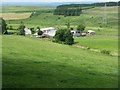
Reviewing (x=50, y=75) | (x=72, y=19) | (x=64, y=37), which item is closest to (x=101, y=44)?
(x=64, y=37)

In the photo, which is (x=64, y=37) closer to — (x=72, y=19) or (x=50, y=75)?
(x=50, y=75)

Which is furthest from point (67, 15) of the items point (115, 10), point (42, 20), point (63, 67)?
point (63, 67)

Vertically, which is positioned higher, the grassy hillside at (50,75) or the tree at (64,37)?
the grassy hillside at (50,75)

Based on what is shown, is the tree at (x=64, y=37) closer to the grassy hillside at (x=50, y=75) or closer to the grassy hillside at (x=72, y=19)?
the grassy hillside at (x=50, y=75)

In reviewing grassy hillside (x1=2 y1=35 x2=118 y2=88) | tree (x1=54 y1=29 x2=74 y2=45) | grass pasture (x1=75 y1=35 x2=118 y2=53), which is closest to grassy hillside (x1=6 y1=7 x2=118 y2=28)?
grass pasture (x1=75 y1=35 x2=118 y2=53)

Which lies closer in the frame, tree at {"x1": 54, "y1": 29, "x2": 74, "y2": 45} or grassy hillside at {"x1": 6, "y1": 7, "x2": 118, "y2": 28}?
tree at {"x1": 54, "y1": 29, "x2": 74, "y2": 45}

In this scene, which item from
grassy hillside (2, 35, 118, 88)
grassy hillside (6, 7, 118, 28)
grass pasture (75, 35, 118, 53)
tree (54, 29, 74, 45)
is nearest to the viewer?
grassy hillside (2, 35, 118, 88)

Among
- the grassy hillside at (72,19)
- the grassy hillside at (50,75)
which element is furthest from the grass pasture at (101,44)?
the grassy hillside at (72,19)

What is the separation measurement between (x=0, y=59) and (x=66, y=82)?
6.61 metres

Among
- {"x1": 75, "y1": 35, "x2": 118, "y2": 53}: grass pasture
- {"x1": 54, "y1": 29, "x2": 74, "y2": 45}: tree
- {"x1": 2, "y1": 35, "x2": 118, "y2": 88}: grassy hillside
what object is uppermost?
{"x1": 2, "y1": 35, "x2": 118, "y2": 88}: grassy hillside

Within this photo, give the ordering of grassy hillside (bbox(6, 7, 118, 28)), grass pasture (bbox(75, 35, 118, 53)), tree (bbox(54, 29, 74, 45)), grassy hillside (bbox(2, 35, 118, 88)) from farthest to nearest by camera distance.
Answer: grassy hillside (bbox(6, 7, 118, 28))
tree (bbox(54, 29, 74, 45))
grass pasture (bbox(75, 35, 118, 53))
grassy hillside (bbox(2, 35, 118, 88))

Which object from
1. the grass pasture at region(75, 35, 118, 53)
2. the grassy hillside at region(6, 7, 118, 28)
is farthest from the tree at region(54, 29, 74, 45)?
the grassy hillside at region(6, 7, 118, 28)

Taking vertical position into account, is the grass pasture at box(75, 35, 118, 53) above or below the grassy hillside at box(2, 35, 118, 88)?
below

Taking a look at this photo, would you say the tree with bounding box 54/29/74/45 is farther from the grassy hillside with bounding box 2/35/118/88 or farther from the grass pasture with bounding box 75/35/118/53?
the grassy hillside with bounding box 2/35/118/88
